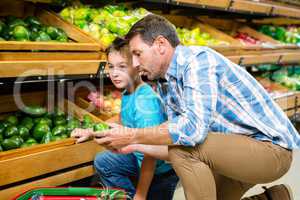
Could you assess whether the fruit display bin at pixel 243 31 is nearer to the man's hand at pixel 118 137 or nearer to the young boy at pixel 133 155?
the young boy at pixel 133 155

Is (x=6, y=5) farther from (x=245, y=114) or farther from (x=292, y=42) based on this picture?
(x=292, y=42)

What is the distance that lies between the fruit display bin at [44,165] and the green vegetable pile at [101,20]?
867mm

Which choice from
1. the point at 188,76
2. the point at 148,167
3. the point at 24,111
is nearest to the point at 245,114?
the point at 188,76

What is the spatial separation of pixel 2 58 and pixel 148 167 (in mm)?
914

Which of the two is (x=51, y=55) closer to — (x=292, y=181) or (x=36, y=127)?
(x=36, y=127)

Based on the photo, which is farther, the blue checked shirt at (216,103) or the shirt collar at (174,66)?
the shirt collar at (174,66)

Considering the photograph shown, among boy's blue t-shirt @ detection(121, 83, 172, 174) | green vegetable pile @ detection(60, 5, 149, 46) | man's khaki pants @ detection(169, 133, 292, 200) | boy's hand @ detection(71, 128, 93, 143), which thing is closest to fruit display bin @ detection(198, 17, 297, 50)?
green vegetable pile @ detection(60, 5, 149, 46)

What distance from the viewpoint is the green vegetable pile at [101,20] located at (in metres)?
2.77

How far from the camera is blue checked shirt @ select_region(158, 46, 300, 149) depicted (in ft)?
5.05

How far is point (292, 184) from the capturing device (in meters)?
3.04

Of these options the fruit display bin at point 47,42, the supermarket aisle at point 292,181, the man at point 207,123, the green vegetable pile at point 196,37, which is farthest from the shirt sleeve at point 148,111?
the green vegetable pile at point 196,37

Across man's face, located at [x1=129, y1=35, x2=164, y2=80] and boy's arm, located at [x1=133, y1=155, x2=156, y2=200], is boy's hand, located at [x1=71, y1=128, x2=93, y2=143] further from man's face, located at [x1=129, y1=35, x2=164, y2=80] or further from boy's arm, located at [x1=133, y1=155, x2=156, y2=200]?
man's face, located at [x1=129, y1=35, x2=164, y2=80]

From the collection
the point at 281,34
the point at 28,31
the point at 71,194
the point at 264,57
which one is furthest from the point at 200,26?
the point at 71,194

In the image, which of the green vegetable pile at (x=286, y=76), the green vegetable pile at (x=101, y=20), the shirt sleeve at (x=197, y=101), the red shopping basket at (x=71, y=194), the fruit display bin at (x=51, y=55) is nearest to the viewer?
the shirt sleeve at (x=197, y=101)
